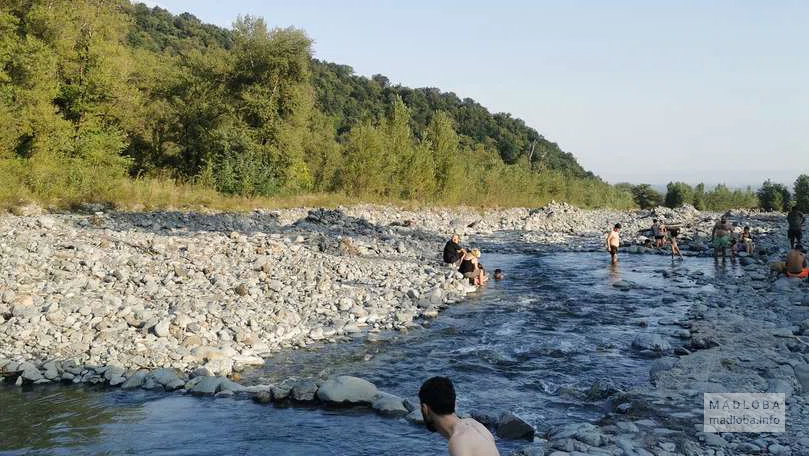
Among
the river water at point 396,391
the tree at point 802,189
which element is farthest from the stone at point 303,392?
the tree at point 802,189

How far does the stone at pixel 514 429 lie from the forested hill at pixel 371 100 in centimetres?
4256

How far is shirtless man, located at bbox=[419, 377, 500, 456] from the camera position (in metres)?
3.77

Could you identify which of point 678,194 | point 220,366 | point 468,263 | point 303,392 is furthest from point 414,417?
point 678,194

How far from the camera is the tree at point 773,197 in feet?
274

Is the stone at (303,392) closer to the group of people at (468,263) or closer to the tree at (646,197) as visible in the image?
the group of people at (468,263)

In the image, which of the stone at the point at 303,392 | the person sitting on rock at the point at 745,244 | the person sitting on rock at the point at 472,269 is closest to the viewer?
the stone at the point at 303,392

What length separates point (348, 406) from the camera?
28.5 ft

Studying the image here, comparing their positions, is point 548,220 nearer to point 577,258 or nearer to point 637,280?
point 577,258

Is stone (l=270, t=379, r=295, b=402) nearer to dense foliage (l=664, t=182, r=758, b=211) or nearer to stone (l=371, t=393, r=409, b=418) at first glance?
stone (l=371, t=393, r=409, b=418)

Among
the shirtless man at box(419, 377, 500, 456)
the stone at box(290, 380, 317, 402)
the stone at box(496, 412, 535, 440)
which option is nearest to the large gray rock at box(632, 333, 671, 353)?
the stone at box(496, 412, 535, 440)

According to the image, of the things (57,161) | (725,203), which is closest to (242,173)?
(57,161)

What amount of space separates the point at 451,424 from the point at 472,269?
15.0 m

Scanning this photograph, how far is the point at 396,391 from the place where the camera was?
9.40m

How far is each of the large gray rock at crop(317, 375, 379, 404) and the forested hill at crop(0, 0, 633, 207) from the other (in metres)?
19.1
